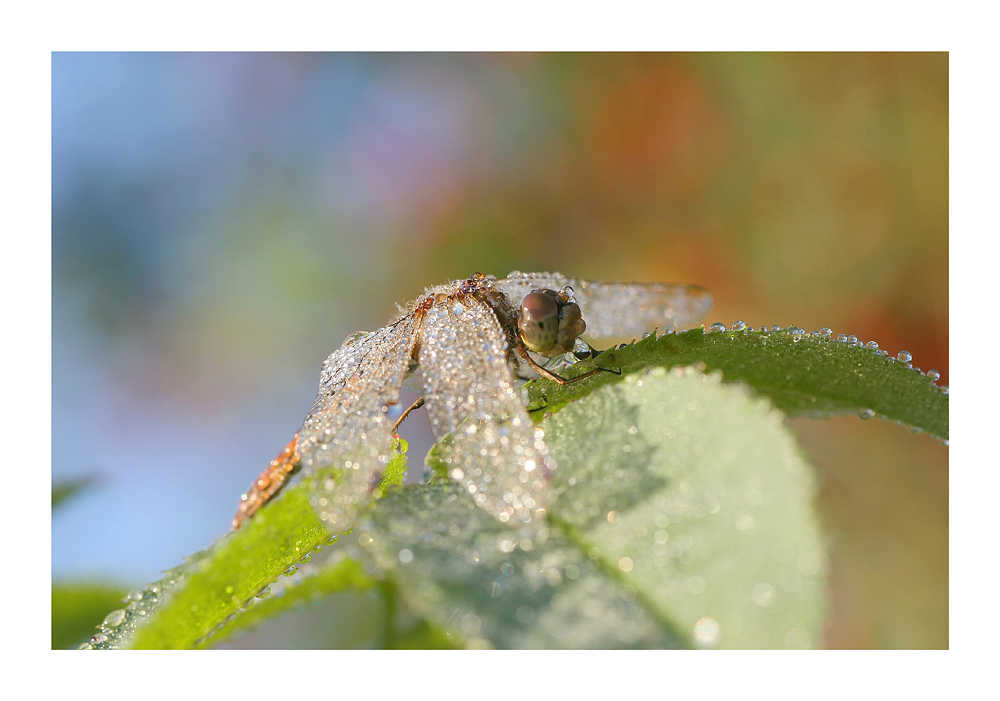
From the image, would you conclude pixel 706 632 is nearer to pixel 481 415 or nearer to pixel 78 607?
pixel 481 415

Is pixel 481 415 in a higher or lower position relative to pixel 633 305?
lower

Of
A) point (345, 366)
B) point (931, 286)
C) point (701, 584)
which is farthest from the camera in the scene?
point (931, 286)

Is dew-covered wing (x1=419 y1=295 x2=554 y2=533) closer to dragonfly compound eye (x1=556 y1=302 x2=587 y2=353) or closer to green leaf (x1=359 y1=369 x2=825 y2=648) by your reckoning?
green leaf (x1=359 y1=369 x2=825 y2=648)

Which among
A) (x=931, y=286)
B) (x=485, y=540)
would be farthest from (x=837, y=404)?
(x=931, y=286)

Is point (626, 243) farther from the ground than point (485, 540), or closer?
farther from the ground

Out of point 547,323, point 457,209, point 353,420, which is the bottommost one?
point 353,420

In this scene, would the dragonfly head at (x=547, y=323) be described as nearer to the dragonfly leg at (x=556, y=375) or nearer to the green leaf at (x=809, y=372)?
the dragonfly leg at (x=556, y=375)

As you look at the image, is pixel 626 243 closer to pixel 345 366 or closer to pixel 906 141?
pixel 906 141

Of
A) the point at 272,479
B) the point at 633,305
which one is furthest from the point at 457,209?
the point at 272,479
